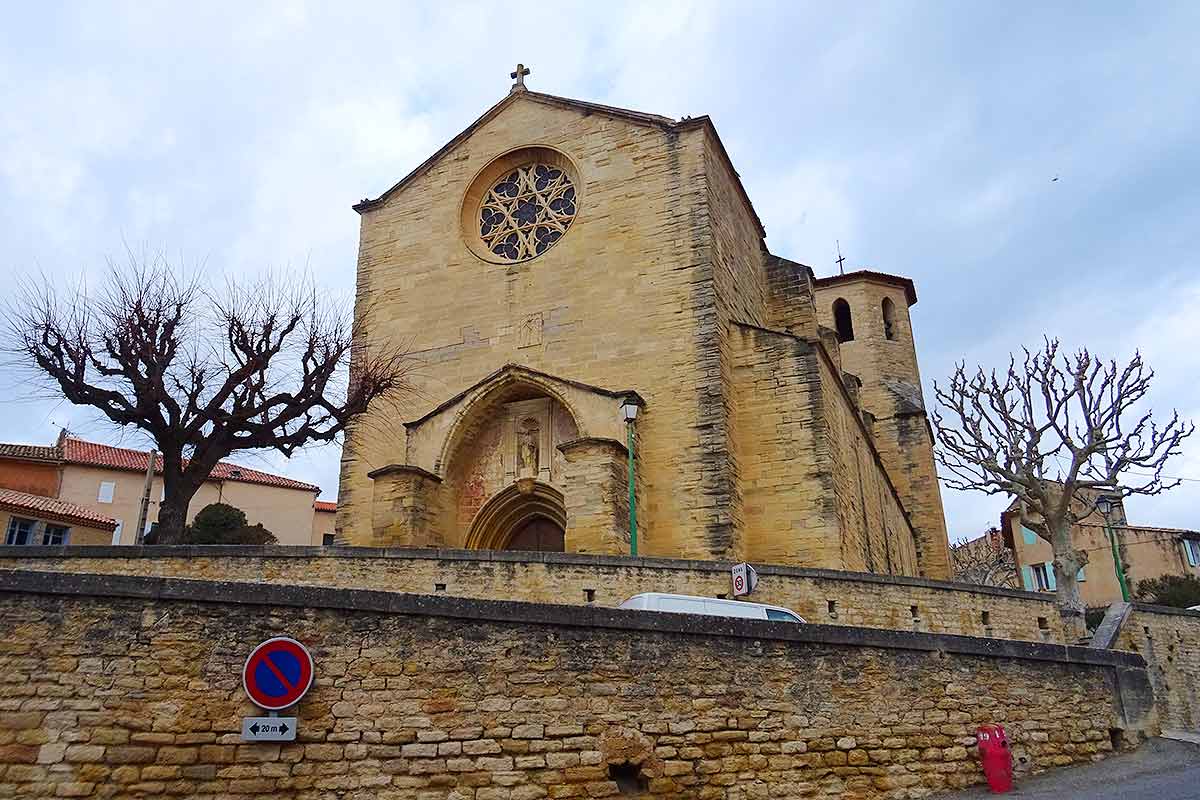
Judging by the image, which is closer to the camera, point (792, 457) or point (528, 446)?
point (792, 457)

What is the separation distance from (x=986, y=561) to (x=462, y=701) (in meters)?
45.1

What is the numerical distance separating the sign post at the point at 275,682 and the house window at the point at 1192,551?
38.1m

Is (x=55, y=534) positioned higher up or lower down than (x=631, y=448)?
higher up

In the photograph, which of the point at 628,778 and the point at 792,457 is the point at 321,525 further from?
the point at 628,778

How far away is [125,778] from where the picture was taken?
5512 mm

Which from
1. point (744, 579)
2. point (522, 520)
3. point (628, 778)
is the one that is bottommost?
point (628, 778)

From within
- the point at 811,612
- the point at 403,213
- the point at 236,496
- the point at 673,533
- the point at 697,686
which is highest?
the point at 403,213

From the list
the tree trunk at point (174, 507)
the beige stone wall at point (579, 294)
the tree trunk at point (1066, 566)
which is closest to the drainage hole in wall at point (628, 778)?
the beige stone wall at point (579, 294)

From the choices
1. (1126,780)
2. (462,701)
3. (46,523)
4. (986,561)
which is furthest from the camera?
(986,561)

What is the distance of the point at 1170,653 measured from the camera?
14.9 meters

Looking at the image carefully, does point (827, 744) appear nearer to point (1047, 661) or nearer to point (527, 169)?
point (1047, 661)

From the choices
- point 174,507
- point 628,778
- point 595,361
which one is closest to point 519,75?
point 595,361

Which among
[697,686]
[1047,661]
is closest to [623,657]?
[697,686]

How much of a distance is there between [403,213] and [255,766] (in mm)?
14627
